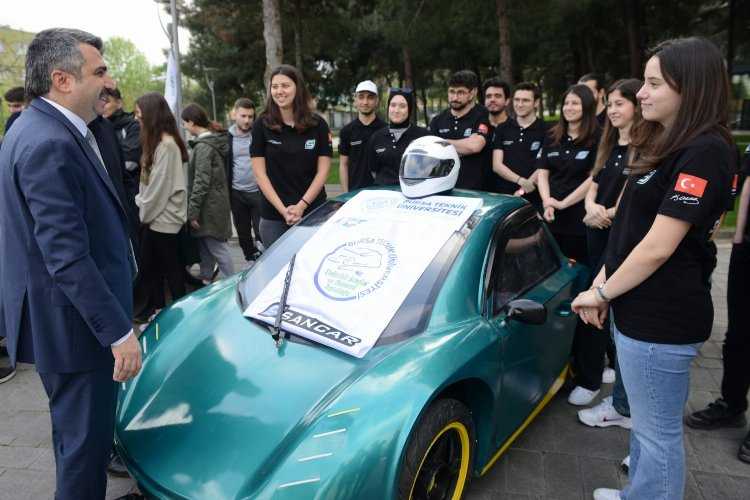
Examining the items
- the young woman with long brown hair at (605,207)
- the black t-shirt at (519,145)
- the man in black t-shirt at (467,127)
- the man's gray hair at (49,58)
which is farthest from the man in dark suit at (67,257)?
the black t-shirt at (519,145)

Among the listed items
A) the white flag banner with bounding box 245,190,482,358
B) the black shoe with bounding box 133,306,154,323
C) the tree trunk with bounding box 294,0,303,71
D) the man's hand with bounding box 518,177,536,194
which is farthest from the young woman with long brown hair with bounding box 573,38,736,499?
the tree trunk with bounding box 294,0,303,71

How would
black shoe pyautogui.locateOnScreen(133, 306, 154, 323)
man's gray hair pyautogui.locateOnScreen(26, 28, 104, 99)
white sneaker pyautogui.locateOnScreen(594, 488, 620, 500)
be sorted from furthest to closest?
1. black shoe pyautogui.locateOnScreen(133, 306, 154, 323)
2. white sneaker pyautogui.locateOnScreen(594, 488, 620, 500)
3. man's gray hair pyautogui.locateOnScreen(26, 28, 104, 99)

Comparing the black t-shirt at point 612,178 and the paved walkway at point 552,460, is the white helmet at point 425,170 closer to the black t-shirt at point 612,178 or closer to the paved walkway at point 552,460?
the black t-shirt at point 612,178

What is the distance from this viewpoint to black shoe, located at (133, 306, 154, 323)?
16.4 feet

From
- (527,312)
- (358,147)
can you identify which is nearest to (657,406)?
(527,312)

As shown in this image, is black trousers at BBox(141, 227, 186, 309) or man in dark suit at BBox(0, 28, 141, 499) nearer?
man in dark suit at BBox(0, 28, 141, 499)

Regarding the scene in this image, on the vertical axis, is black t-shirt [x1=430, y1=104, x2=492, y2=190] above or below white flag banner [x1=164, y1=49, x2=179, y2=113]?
below

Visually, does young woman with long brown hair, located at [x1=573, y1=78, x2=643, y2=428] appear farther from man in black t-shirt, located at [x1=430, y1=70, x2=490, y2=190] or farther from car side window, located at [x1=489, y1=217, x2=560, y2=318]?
man in black t-shirt, located at [x1=430, y1=70, x2=490, y2=190]

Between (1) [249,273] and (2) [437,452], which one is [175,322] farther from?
(2) [437,452]

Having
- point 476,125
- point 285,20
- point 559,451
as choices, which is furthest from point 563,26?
point 559,451

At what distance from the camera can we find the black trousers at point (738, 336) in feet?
9.82

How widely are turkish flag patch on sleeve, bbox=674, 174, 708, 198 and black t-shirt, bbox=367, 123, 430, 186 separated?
2.76 m

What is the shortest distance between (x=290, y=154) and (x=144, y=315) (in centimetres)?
215

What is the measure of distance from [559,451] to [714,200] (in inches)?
66.8
